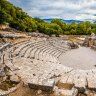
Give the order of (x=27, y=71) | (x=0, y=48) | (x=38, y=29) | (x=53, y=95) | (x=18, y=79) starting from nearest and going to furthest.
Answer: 1. (x=53, y=95)
2. (x=18, y=79)
3. (x=27, y=71)
4. (x=0, y=48)
5. (x=38, y=29)

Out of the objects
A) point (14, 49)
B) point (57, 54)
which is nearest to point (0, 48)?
point (14, 49)

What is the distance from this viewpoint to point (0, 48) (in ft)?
72.1

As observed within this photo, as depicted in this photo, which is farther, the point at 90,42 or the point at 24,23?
the point at 24,23

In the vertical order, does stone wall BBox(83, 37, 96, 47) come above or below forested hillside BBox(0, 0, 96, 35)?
below

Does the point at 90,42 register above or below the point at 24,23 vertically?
below

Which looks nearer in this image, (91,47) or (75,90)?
(75,90)

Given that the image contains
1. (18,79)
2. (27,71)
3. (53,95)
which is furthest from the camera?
(27,71)

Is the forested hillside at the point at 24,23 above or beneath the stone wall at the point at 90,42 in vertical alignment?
above

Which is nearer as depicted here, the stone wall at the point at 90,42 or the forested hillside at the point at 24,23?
the stone wall at the point at 90,42

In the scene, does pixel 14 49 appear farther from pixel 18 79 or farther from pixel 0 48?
pixel 18 79

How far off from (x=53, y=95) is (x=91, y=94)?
8.81ft

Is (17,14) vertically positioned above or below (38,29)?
above

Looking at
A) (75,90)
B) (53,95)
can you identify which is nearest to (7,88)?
(53,95)

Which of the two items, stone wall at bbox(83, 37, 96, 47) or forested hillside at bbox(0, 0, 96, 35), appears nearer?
stone wall at bbox(83, 37, 96, 47)
